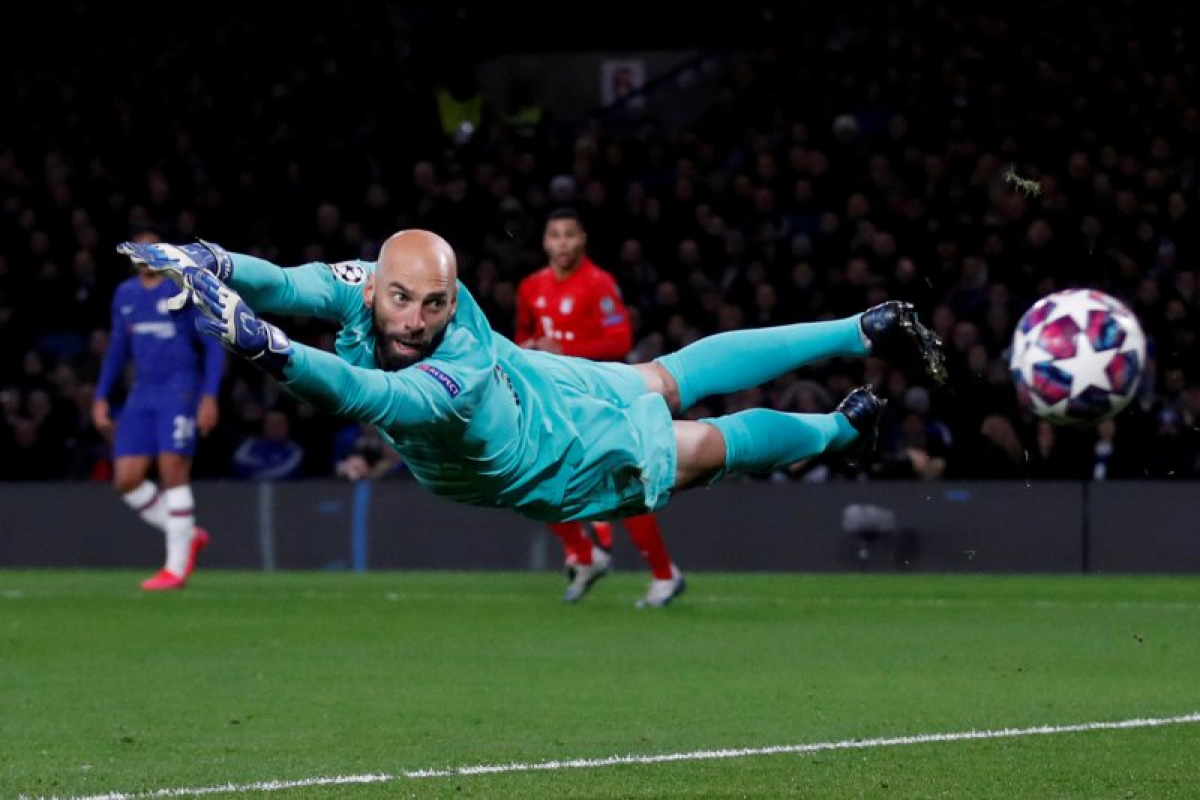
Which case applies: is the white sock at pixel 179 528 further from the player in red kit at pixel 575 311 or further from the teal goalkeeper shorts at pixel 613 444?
the teal goalkeeper shorts at pixel 613 444

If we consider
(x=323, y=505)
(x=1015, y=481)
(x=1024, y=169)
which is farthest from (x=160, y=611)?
(x=1024, y=169)

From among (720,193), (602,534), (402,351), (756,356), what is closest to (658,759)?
(402,351)

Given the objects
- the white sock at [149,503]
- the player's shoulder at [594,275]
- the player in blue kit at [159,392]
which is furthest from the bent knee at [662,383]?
the white sock at [149,503]

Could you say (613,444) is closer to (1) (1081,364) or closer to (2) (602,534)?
(1) (1081,364)

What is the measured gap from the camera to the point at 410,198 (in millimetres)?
19969

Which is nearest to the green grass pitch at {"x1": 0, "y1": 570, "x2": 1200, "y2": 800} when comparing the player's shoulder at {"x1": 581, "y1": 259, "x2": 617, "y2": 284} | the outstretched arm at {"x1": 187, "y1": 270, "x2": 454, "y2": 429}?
the outstretched arm at {"x1": 187, "y1": 270, "x2": 454, "y2": 429}

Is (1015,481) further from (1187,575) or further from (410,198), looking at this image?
(410,198)

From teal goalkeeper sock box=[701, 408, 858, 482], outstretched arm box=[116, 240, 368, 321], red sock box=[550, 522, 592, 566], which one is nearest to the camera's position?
outstretched arm box=[116, 240, 368, 321]

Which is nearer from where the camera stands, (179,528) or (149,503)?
(179,528)

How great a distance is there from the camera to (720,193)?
18844mm

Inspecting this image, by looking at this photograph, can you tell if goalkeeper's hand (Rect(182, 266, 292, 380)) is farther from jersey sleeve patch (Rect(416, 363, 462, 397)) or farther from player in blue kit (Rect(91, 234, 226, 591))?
player in blue kit (Rect(91, 234, 226, 591))

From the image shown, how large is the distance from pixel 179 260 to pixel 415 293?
0.70 m

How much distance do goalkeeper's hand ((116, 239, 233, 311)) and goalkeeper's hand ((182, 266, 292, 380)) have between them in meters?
0.07

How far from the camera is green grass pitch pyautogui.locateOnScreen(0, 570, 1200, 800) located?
19.5ft
